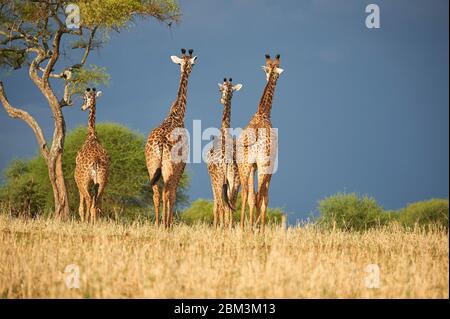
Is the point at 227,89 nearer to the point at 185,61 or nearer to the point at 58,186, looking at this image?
the point at 185,61

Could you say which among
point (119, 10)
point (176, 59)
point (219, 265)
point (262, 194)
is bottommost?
point (219, 265)

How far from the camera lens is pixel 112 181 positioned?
30281 millimetres

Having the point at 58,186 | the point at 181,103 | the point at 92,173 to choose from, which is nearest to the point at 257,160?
the point at 181,103

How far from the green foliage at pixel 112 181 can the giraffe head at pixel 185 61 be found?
13.4 metres

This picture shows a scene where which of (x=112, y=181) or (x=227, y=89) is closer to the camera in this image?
(x=227, y=89)

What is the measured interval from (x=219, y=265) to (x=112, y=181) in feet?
67.8

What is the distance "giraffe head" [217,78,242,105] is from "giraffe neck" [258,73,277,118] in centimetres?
246

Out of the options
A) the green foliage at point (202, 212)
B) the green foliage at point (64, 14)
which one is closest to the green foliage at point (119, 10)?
the green foliage at point (64, 14)

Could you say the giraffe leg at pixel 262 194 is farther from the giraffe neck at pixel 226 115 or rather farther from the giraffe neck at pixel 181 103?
the giraffe neck at pixel 226 115

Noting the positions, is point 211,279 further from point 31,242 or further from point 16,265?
point 31,242

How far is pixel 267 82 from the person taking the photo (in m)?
15.8

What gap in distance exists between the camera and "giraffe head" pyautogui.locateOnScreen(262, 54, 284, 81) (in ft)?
52.0
